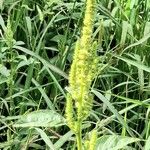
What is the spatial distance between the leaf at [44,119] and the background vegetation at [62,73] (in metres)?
0.54

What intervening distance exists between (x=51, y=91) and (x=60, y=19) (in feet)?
1.67

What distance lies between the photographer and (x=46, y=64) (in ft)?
6.47

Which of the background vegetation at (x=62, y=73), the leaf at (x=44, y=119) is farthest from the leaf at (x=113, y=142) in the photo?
the background vegetation at (x=62, y=73)

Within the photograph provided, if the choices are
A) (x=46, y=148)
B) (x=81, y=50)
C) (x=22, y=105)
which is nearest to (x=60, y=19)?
(x=22, y=105)

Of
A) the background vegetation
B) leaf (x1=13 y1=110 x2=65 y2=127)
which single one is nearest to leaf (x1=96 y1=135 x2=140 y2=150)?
leaf (x1=13 y1=110 x2=65 y2=127)

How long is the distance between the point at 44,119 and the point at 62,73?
2.88 feet

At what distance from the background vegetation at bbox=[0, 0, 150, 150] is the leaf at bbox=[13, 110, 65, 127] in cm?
54

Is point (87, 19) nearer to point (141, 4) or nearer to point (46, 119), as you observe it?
point (46, 119)

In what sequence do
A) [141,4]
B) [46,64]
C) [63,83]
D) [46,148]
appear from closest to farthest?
[46,148]
[46,64]
[63,83]
[141,4]

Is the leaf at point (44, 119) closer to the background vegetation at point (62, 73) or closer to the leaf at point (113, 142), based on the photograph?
the leaf at point (113, 142)

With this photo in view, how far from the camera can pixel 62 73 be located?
6.31ft

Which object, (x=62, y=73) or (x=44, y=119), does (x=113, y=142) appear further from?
(x=62, y=73)

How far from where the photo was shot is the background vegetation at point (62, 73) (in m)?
1.84

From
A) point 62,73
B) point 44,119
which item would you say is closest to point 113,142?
point 44,119
